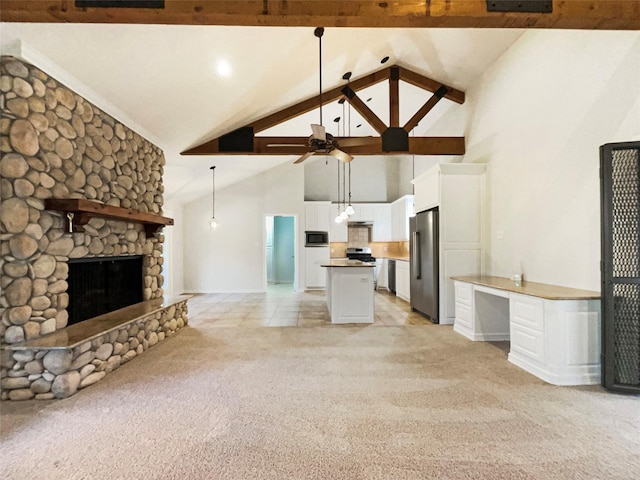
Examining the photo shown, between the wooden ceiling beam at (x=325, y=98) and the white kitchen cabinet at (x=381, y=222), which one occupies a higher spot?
the wooden ceiling beam at (x=325, y=98)

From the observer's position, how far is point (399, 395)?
252 centimetres

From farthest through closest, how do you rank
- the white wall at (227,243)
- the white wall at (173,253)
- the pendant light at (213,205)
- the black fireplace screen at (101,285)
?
the white wall at (227,243) → the white wall at (173,253) → the pendant light at (213,205) → the black fireplace screen at (101,285)

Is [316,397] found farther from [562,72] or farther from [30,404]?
[562,72]

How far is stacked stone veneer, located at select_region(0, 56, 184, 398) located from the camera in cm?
246

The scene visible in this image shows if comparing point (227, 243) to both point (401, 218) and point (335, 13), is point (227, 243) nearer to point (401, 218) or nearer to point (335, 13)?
point (401, 218)

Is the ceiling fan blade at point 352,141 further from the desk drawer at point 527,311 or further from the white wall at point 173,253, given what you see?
the white wall at point 173,253

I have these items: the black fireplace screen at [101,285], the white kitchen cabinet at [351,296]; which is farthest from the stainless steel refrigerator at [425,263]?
the black fireplace screen at [101,285]

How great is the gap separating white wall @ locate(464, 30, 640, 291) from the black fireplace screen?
4.78 meters

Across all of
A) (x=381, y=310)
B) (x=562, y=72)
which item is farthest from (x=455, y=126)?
(x=381, y=310)

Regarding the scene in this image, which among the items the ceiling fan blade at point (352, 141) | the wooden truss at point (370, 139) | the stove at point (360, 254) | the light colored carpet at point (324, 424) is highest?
the wooden truss at point (370, 139)

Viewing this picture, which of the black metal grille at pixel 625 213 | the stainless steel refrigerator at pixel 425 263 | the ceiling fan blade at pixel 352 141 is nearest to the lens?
the black metal grille at pixel 625 213

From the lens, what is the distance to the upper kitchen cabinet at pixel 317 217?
28.8 feet

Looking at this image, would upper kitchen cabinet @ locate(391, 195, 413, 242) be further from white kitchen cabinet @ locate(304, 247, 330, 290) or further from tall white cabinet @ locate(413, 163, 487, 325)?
tall white cabinet @ locate(413, 163, 487, 325)

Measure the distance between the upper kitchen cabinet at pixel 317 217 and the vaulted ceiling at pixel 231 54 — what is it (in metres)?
3.06
